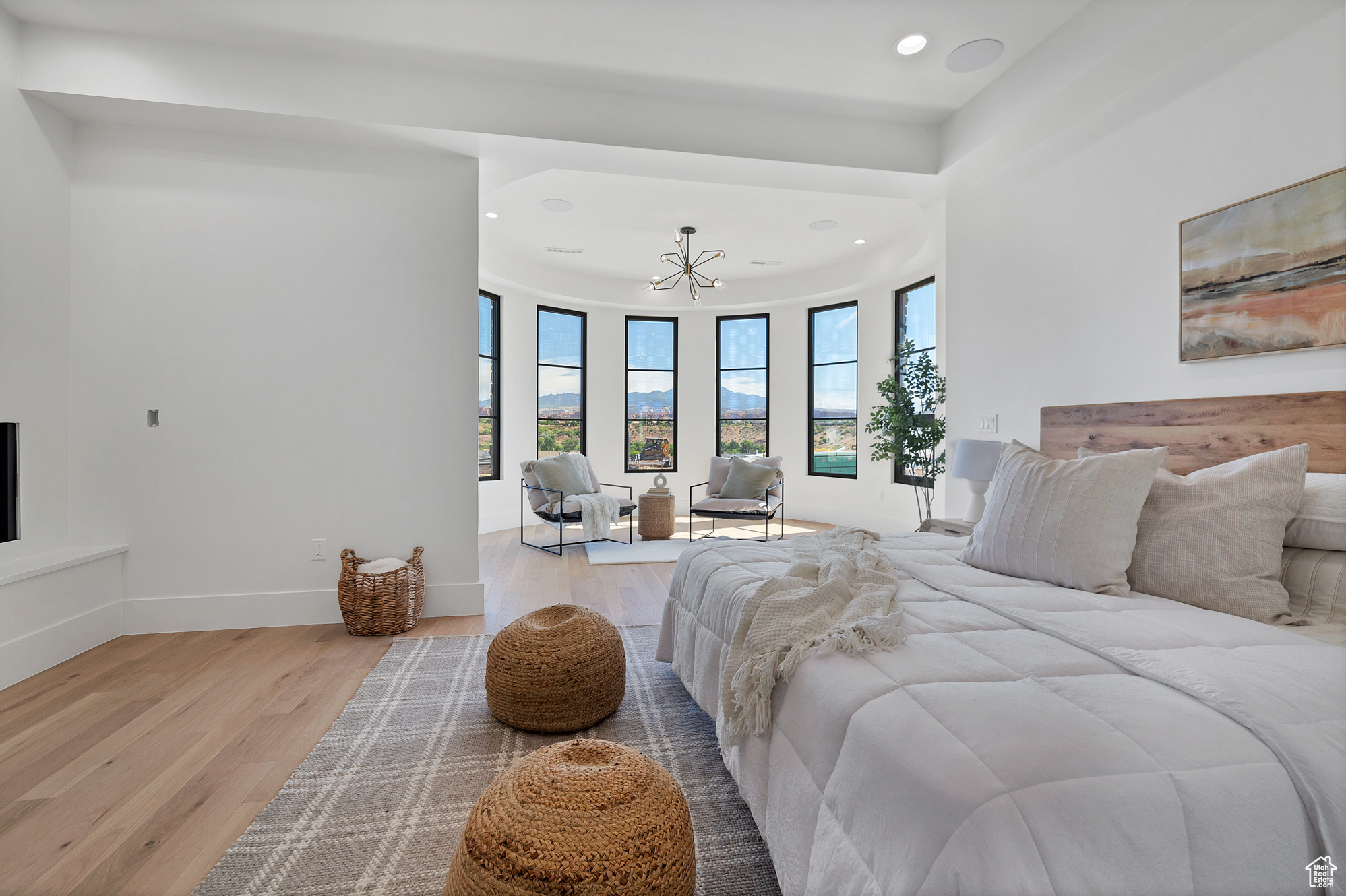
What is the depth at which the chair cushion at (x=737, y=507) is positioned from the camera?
5.96 meters

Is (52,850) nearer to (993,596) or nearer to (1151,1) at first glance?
(993,596)

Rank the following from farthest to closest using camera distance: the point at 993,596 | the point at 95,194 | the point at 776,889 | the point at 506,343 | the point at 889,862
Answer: the point at 506,343 < the point at 95,194 < the point at 993,596 < the point at 776,889 < the point at 889,862

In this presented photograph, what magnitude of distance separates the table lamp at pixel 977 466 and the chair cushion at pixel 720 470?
335 centimetres

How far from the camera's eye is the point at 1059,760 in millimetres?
937

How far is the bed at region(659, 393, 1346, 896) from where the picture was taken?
2.83 ft

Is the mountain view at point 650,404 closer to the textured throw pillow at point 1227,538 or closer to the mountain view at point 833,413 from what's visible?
the mountain view at point 833,413

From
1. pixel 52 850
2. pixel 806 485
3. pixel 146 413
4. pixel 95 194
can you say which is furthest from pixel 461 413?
pixel 806 485

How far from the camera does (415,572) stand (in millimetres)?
3455

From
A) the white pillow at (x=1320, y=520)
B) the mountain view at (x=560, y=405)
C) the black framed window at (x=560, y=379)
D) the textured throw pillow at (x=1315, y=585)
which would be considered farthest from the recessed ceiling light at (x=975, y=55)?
the mountain view at (x=560, y=405)

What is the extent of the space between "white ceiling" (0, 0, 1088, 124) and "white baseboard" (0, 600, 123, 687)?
2.84 meters

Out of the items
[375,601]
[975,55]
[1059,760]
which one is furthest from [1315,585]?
[375,601]

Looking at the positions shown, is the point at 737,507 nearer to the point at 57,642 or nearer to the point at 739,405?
the point at 739,405

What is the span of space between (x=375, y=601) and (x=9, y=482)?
1696 mm

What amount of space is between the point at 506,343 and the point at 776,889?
248 inches
